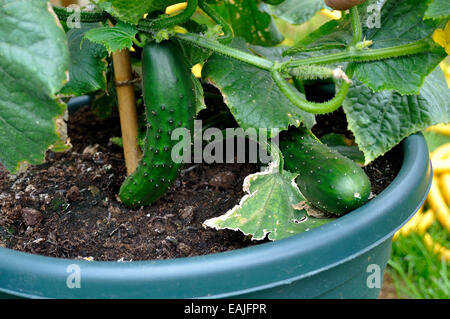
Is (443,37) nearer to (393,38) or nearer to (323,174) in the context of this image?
(393,38)

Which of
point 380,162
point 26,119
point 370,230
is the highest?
point 26,119

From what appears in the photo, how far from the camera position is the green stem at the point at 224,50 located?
2.93 ft

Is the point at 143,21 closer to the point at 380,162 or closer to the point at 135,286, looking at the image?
the point at 135,286

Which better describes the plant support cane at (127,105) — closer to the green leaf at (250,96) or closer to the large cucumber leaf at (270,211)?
the green leaf at (250,96)

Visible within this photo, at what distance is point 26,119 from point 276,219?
1.44 ft

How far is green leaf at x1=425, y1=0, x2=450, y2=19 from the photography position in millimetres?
734

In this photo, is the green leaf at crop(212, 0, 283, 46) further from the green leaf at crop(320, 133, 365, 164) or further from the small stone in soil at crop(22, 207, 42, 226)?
the small stone in soil at crop(22, 207, 42, 226)

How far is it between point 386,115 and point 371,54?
23cm

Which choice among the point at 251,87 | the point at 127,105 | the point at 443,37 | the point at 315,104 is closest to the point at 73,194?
the point at 127,105

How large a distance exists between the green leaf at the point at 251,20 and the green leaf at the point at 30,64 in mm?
695

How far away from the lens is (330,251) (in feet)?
2.53

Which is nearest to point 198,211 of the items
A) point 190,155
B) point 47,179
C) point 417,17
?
point 190,155

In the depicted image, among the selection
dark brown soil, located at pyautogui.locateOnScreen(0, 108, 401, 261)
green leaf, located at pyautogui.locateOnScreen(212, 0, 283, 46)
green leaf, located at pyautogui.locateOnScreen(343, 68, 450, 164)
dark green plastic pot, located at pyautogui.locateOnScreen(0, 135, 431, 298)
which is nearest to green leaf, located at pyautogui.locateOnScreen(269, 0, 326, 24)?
green leaf, located at pyautogui.locateOnScreen(212, 0, 283, 46)

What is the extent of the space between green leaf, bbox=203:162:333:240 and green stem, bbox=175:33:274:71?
204mm
